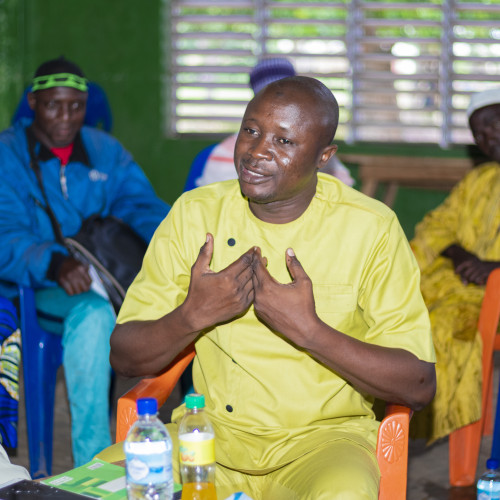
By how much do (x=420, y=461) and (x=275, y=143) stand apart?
2211mm

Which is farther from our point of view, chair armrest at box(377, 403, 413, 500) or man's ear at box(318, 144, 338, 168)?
man's ear at box(318, 144, 338, 168)

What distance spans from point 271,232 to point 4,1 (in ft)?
18.2

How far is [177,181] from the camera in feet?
23.3

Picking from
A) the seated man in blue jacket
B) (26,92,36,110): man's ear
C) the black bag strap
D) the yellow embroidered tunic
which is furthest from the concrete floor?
(26,92,36,110): man's ear

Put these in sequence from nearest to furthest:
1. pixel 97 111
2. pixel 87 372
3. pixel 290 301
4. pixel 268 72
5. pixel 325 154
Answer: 1. pixel 290 301
2. pixel 325 154
3. pixel 87 372
4. pixel 268 72
5. pixel 97 111

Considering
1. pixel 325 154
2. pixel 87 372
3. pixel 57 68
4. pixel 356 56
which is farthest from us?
pixel 356 56

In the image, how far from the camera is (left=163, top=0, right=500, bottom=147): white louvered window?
648 cm

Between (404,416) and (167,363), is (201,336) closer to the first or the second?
(167,363)

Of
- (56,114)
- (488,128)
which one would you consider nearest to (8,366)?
(56,114)

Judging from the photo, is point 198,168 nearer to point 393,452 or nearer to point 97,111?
point 97,111

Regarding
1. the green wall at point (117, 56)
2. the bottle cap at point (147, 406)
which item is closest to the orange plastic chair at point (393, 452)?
the bottle cap at point (147, 406)

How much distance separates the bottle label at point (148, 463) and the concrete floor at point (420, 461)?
193 cm

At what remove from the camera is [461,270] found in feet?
13.0

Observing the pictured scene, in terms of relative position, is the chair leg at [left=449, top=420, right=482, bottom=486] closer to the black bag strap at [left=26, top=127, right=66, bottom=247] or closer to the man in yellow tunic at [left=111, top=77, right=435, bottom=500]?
the man in yellow tunic at [left=111, top=77, right=435, bottom=500]
